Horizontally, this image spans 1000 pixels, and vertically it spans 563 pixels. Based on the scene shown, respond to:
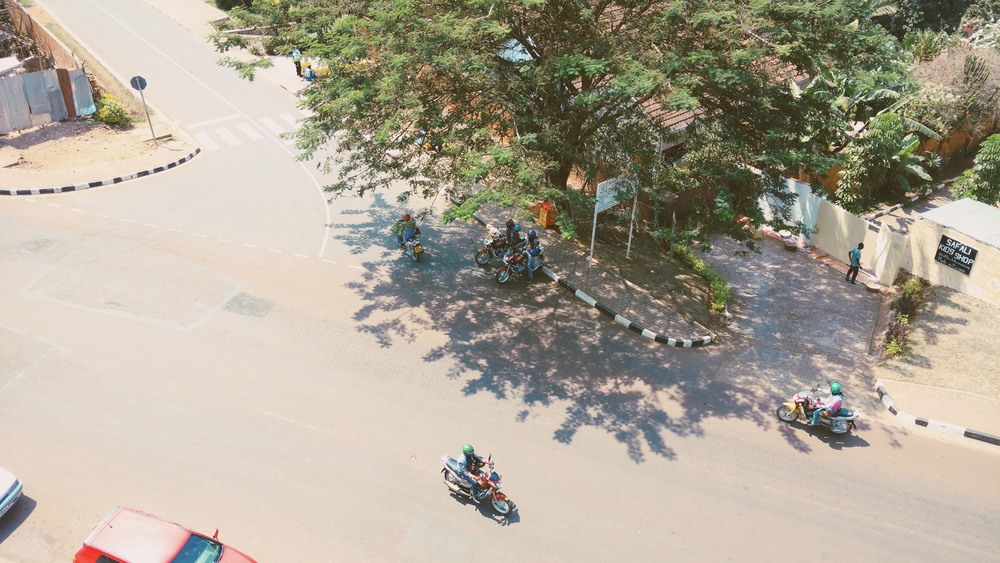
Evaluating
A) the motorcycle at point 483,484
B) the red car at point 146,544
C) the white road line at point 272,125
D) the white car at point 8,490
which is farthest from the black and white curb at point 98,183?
the motorcycle at point 483,484

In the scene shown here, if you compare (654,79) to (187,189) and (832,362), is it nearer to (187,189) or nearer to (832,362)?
(832,362)

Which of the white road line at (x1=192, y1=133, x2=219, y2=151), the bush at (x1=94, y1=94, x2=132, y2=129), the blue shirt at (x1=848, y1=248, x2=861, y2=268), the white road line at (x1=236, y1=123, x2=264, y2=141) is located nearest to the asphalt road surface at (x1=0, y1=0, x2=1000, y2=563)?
the blue shirt at (x1=848, y1=248, x2=861, y2=268)

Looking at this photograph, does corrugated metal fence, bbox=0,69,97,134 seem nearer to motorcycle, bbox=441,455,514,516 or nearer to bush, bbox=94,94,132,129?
bush, bbox=94,94,132,129

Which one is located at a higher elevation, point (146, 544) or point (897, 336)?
point (897, 336)

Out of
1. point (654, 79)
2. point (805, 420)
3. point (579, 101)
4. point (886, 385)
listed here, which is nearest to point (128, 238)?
point (579, 101)

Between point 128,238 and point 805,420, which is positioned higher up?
point 128,238

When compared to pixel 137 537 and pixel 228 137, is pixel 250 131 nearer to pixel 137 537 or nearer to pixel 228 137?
pixel 228 137

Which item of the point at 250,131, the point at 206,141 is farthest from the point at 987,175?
the point at 206,141
